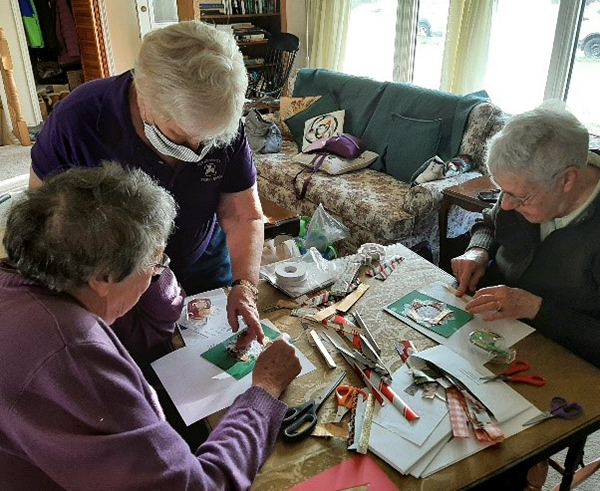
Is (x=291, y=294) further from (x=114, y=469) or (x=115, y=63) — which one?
(x=115, y=63)

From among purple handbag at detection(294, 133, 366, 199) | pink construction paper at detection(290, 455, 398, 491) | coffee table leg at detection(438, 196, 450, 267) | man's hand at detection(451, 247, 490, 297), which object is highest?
man's hand at detection(451, 247, 490, 297)

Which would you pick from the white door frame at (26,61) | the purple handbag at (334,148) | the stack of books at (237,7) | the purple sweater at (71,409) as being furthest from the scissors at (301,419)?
the white door frame at (26,61)

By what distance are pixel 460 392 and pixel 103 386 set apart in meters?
0.69

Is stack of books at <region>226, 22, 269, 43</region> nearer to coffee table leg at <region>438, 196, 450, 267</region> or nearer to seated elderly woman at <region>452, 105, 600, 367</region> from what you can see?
coffee table leg at <region>438, 196, 450, 267</region>

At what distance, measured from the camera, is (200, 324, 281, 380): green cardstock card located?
111cm

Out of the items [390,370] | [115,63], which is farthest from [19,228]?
[115,63]

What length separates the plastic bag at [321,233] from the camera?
8.39 ft

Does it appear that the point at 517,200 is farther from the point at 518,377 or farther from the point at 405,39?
the point at 405,39

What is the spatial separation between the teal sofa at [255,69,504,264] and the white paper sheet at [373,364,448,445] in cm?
186

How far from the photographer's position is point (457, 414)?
0.98 metres

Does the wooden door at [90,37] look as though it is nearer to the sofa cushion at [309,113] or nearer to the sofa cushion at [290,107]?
the sofa cushion at [290,107]

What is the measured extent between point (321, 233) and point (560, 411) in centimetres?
169

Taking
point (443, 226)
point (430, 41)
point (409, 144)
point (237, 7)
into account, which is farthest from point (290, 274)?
point (237, 7)

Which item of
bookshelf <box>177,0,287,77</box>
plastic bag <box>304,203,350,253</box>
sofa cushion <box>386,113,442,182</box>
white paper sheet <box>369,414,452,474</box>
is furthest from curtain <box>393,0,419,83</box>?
white paper sheet <box>369,414,452,474</box>
